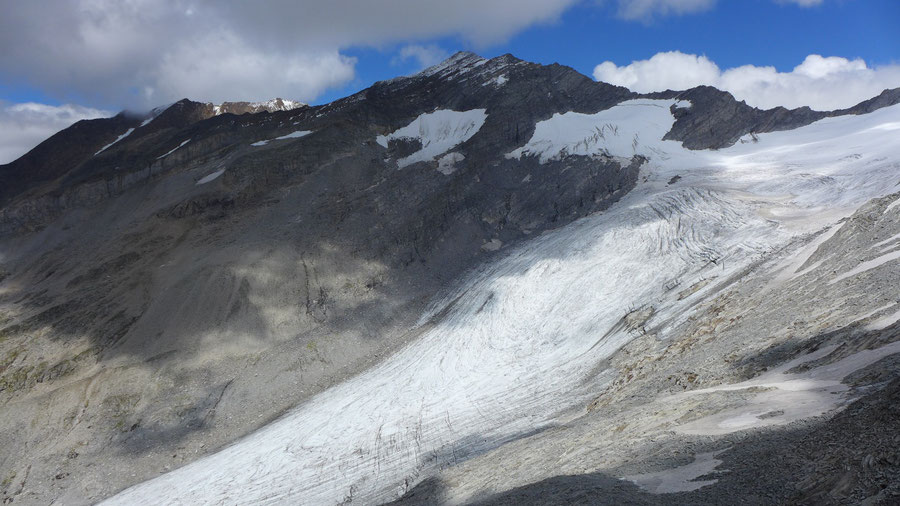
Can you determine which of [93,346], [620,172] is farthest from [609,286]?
[93,346]

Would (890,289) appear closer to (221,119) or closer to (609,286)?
(609,286)

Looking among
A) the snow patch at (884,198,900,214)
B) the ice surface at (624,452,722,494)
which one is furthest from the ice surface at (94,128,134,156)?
the ice surface at (624,452,722,494)

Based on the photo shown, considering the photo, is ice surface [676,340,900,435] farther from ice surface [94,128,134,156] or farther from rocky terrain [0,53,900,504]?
ice surface [94,128,134,156]

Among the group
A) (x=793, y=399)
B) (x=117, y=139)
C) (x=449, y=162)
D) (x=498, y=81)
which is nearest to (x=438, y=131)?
(x=449, y=162)

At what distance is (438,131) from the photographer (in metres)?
51.6

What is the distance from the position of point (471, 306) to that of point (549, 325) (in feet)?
16.6

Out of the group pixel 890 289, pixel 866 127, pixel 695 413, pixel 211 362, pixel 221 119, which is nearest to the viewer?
pixel 695 413

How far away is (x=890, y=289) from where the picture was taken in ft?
41.5

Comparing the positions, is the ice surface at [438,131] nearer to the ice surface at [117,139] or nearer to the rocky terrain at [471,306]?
the rocky terrain at [471,306]

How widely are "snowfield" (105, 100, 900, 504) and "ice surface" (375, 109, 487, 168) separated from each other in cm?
1628

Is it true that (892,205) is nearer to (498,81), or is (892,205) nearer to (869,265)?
(869,265)

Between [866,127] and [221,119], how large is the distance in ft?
191

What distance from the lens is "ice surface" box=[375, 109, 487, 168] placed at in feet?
160

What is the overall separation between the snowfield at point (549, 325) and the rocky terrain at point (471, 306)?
163mm
